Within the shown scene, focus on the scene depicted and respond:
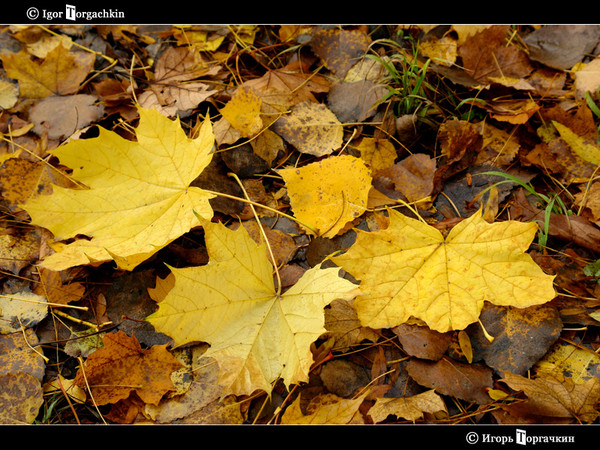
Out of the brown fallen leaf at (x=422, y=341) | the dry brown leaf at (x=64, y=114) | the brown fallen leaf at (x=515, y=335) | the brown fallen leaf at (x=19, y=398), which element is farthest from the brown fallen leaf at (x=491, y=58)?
the brown fallen leaf at (x=19, y=398)

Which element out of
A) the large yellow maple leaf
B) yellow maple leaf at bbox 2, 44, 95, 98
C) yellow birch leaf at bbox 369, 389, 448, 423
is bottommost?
yellow birch leaf at bbox 369, 389, 448, 423

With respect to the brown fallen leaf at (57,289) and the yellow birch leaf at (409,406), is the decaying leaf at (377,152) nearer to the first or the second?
the yellow birch leaf at (409,406)

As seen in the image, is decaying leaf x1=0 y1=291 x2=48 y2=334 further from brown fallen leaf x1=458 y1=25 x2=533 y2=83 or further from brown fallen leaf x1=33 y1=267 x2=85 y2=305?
brown fallen leaf x1=458 y1=25 x2=533 y2=83

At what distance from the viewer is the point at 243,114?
1606 millimetres

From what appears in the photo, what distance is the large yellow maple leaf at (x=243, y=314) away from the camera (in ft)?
3.61

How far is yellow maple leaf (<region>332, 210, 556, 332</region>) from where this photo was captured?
117 centimetres

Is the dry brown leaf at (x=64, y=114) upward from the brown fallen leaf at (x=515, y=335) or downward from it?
upward

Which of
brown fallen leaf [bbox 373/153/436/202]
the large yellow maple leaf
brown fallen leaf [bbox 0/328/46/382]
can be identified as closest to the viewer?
the large yellow maple leaf

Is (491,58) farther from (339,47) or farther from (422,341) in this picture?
(422,341)

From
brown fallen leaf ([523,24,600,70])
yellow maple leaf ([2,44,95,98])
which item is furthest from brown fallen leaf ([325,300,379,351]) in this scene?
yellow maple leaf ([2,44,95,98])

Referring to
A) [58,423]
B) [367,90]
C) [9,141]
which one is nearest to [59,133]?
[9,141]

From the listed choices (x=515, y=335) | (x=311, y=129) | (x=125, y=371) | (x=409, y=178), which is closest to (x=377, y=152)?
(x=409, y=178)

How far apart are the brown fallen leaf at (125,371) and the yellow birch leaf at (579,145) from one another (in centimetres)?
157
